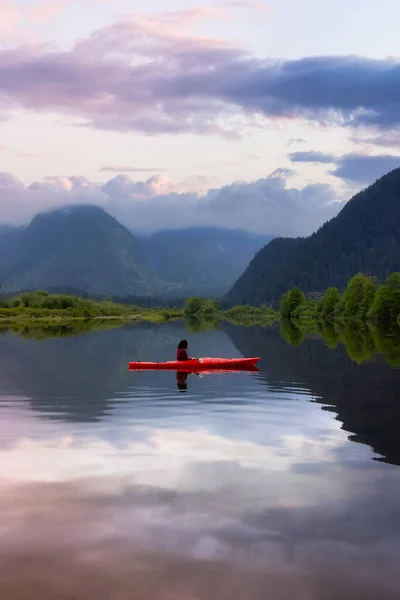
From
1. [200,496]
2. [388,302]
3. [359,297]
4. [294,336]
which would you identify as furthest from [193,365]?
[359,297]

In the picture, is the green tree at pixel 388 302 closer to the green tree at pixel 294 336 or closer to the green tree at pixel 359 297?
the green tree at pixel 359 297

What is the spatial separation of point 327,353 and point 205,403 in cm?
3907

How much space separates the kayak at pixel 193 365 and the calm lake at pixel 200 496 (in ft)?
43.5

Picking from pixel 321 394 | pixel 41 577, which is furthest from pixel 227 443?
pixel 321 394

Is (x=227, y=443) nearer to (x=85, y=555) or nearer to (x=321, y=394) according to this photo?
Answer: (x=85, y=555)

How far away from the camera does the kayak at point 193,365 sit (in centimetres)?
5603

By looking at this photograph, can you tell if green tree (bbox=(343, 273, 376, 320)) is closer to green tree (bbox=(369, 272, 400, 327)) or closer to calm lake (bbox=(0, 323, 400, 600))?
green tree (bbox=(369, 272, 400, 327))

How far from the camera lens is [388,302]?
16800 cm

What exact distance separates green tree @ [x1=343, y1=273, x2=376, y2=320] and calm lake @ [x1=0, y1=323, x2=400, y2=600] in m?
147

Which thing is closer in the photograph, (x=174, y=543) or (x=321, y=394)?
(x=174, y=543)

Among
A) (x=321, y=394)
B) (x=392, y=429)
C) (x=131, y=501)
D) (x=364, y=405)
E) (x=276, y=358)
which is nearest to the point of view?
(x=131, y=501)

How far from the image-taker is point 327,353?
75875mm

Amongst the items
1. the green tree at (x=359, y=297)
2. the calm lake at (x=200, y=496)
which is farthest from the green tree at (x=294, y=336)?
the calm lake at (x=200, y=496)

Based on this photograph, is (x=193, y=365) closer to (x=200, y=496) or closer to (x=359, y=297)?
(x=200, y=496)
